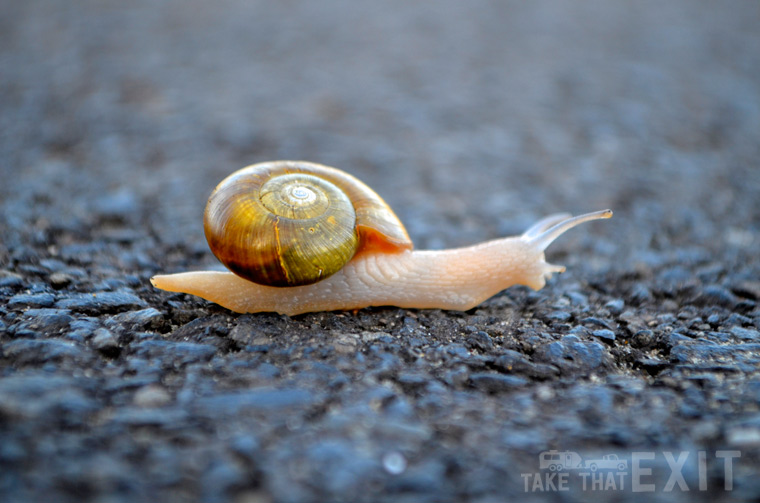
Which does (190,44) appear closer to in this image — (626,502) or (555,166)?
(555,166)

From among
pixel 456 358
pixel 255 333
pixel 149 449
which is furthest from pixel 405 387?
pixel 149 449

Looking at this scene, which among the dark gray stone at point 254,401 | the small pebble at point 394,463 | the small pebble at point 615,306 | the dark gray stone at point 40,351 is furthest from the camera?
the small pebble at point 615,306

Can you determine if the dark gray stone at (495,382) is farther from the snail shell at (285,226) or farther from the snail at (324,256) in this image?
the snail shell at (285,226)

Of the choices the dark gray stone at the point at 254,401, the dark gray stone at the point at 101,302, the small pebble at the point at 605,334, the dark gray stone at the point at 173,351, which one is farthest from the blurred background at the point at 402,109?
the dark gray stone at the point at 254,401

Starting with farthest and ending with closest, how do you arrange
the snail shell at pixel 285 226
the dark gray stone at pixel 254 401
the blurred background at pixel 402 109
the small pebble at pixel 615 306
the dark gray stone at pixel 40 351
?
the blurred background at pixel 402 109
the small pebble at pixel 615 306
the snail shell at pixel 285 226
the dark gray stone at pixel 40 351
the dark gray stone at pixel 254 401

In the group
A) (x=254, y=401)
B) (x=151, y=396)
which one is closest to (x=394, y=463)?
(x=254, y=401)

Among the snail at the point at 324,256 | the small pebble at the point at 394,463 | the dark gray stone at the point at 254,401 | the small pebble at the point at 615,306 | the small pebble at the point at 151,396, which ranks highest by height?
the snail at the point at 324,256

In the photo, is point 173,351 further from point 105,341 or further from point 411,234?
point 411,234
